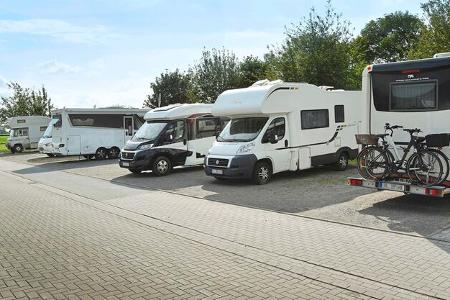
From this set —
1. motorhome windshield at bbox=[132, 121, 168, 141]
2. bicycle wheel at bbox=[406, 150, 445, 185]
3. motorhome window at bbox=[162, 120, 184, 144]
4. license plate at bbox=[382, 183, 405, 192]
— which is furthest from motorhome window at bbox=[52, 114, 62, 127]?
bicycle wheel at bbox=[406, 150, 445, 185]

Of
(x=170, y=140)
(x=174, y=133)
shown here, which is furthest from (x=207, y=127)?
(x=170, y=140)

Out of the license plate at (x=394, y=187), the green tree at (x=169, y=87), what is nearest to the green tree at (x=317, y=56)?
the license plate at (x=394, y=187)

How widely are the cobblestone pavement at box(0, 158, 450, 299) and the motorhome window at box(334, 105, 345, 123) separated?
21.5ft

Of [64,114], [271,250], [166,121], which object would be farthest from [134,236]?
[64,114]

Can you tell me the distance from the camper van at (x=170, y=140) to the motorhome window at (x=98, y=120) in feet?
28.2

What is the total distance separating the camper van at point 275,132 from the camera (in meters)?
13.8

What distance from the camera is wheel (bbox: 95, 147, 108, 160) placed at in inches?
1044

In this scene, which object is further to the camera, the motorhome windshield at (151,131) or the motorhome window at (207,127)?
the motorhome window at (207,127)

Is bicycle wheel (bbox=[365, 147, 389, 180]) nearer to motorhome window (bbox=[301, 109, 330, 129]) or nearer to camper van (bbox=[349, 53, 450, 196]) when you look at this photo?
camper van (bbox=[349, 53, 450, 196])

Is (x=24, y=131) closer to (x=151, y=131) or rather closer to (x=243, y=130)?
(x=151, y=131)

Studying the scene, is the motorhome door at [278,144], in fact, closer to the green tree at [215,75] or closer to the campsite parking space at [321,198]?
the campsite parking space at [321,198]

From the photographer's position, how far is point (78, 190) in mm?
14523

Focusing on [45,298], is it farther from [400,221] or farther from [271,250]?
[400,221]

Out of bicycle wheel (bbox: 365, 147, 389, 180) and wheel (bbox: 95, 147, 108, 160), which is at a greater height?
bicycle wheel (bbox: 365, 147, 389, 180)
